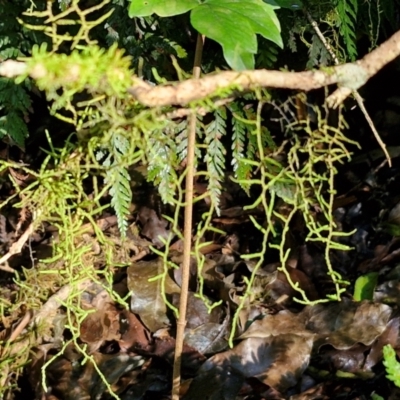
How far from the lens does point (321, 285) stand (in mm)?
2066

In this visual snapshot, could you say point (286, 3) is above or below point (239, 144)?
above

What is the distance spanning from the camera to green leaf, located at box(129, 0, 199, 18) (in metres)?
1.12

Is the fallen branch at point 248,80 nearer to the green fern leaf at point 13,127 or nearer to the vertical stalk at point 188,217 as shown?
the vertical stalk at point 188,217

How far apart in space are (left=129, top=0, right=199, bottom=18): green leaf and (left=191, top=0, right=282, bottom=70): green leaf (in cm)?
3

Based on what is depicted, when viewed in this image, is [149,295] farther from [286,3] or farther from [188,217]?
[286,3]

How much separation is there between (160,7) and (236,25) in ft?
0.52

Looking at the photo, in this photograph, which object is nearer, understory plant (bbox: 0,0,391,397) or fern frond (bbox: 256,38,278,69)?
understory plant (bbox: 0,0,391,397)

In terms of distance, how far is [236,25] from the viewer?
1087 mm

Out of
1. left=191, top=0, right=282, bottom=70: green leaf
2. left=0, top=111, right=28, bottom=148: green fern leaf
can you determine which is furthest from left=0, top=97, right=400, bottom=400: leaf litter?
left=191, top=0, right=282, bottom=70: green leaf

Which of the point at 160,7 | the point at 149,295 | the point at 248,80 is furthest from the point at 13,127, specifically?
the point at 248,80

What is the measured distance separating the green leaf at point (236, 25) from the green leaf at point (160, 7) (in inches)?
1.1

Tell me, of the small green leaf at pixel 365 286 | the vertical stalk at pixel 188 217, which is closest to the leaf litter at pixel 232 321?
the small green leaf at pixel 365 286

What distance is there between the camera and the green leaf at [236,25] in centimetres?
105

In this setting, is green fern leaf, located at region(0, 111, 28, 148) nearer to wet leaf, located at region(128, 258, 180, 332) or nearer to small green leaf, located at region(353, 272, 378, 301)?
wet leaf, located at region(128, 258, 180, 332)
